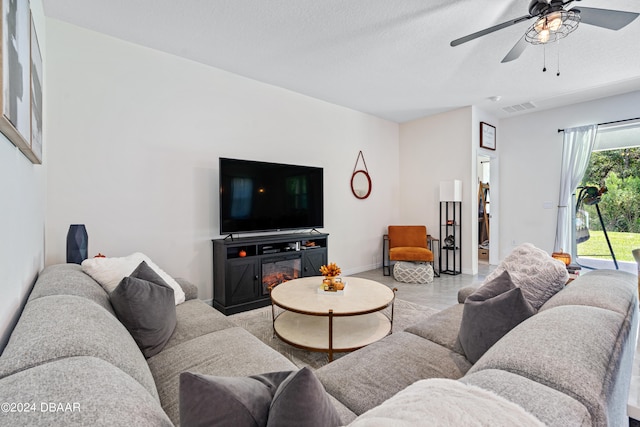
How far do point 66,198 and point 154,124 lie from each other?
1.03 metres

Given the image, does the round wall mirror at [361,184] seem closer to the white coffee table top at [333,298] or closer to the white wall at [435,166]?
the white wall at [435,166]

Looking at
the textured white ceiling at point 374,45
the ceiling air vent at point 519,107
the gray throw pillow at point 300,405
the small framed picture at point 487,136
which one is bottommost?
the gray throw pillow at point 300,405

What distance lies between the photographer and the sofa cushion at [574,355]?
720 millimetres

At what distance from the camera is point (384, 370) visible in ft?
4.26

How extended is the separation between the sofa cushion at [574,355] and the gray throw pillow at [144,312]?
1.44 metres


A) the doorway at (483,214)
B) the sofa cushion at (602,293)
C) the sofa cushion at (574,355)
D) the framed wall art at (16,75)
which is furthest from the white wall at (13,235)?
the doorway at (483,214)

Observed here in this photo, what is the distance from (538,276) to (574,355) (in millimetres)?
890

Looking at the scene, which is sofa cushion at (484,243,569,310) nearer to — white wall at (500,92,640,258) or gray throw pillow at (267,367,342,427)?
gray throw pillow at (267,367,342,427)

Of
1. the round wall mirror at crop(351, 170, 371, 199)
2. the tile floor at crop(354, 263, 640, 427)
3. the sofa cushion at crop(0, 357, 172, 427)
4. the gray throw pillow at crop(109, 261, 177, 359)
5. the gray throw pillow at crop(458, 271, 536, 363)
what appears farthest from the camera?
the round wall mirror at crop(351, 170, 371, 199)

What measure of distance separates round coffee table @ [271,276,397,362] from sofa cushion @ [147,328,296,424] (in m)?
0.62

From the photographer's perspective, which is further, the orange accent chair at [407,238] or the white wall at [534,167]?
the orange accent chair at [407,238]

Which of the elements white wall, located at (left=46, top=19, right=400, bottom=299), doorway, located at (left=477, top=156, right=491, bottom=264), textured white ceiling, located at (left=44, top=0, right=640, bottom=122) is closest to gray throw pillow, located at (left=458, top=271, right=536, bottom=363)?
textured white ceiling, located at (left=44, top=0, right=640, bottom=122)

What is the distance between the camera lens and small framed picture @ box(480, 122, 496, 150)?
16.5ft

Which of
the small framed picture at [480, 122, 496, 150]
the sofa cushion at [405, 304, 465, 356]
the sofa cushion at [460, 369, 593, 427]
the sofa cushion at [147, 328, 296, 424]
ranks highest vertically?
the small framed picture at [480, 122, 496, 150]
